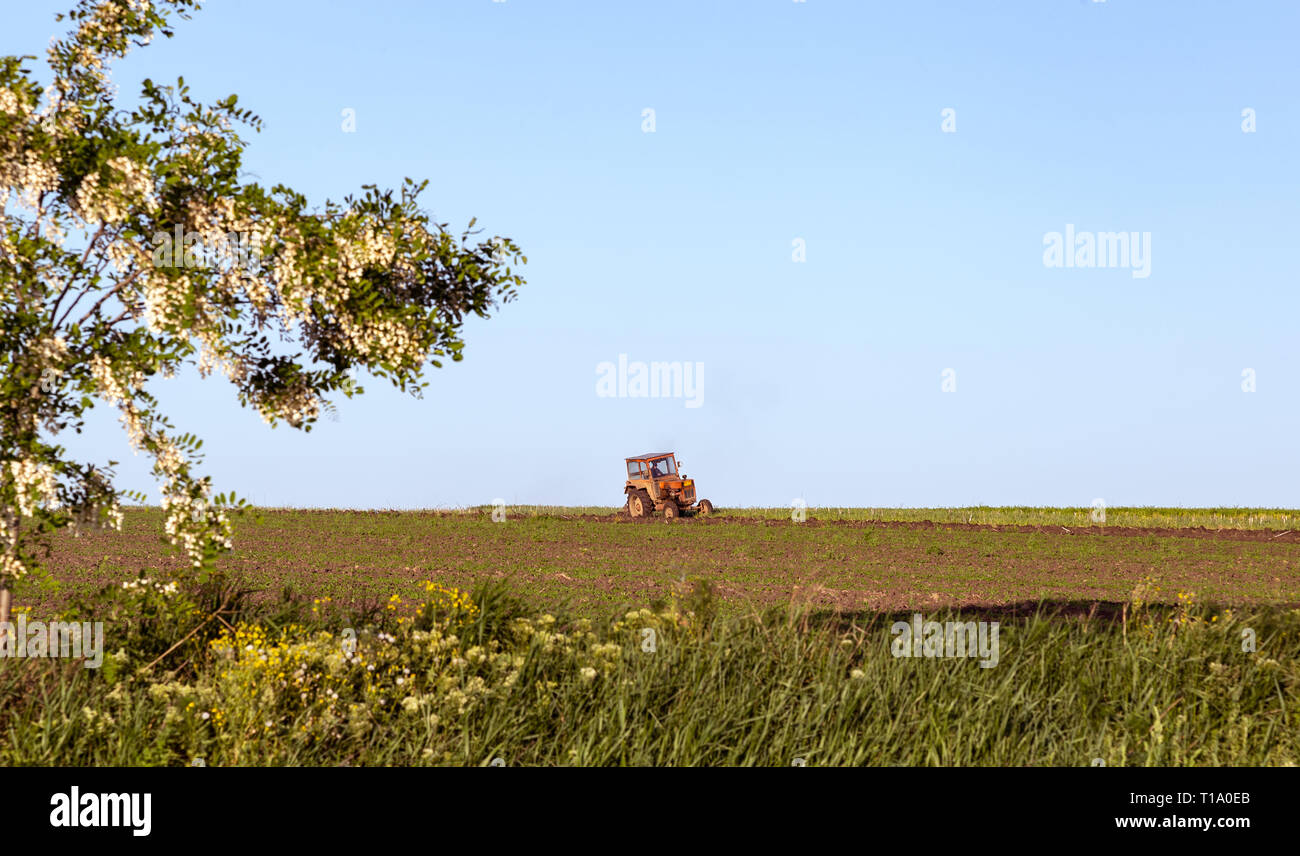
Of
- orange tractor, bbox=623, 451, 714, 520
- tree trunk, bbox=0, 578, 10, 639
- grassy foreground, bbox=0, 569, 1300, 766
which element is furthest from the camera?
orange tractor, bbox=623, 451, 714, 520

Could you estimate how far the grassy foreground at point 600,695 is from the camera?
705cm

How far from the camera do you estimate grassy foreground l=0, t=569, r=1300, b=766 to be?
7.05 m

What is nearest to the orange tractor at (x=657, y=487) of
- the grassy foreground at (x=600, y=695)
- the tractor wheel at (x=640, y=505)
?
the tractor wheel at (x=640, y=505)

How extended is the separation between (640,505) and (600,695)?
111ft

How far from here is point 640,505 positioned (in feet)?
136

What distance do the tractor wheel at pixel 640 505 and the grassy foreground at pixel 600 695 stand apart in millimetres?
31685

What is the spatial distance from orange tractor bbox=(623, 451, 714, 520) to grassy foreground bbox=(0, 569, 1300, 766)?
103 ft

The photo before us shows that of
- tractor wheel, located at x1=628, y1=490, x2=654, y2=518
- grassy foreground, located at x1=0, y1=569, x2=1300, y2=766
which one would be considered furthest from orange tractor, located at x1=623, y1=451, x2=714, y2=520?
grassy foreground, located at x1=0, y1=569, x2=1300, y2=766

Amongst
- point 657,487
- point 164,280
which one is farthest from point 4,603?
point 657,487

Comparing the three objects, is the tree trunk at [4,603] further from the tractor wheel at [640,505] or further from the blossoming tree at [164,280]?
the tractor wheel at [640,505]

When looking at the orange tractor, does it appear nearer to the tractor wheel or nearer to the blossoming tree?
the tractor wheel

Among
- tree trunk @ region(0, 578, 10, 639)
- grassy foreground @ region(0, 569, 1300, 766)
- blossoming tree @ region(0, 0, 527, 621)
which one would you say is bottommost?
grassy foreground @ region(0, 569, 1300, 766)

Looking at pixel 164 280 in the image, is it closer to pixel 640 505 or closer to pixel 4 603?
pixel 4 603

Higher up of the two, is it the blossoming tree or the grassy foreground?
the blossoming tree
